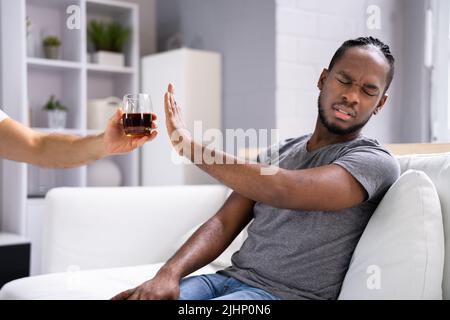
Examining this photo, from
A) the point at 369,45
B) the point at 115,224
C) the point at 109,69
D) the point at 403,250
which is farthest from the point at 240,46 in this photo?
the point at 403,250

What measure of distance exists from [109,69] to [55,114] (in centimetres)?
46

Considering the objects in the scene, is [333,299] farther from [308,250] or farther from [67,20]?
[67,20]

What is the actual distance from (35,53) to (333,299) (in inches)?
111

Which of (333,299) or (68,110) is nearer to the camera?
(333,299)

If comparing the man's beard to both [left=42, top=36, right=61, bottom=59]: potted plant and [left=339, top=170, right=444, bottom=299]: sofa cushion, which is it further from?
[left=42, top=36, right=61, bottom=59]: potted plant

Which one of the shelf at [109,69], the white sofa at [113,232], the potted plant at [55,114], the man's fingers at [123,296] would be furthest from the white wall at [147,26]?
the man's fingers at [123,296]

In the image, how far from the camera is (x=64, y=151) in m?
1.71

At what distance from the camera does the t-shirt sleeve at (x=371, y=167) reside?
1258 millimetres

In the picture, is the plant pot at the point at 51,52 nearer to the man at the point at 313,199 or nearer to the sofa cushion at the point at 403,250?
the man at the point at 313,199

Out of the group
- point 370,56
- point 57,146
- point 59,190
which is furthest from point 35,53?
point 370,56

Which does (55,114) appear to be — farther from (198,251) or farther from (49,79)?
(198,251)

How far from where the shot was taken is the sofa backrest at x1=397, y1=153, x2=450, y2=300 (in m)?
1.26

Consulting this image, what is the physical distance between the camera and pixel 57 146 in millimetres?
1723

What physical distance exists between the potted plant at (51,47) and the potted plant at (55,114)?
0.28 m
